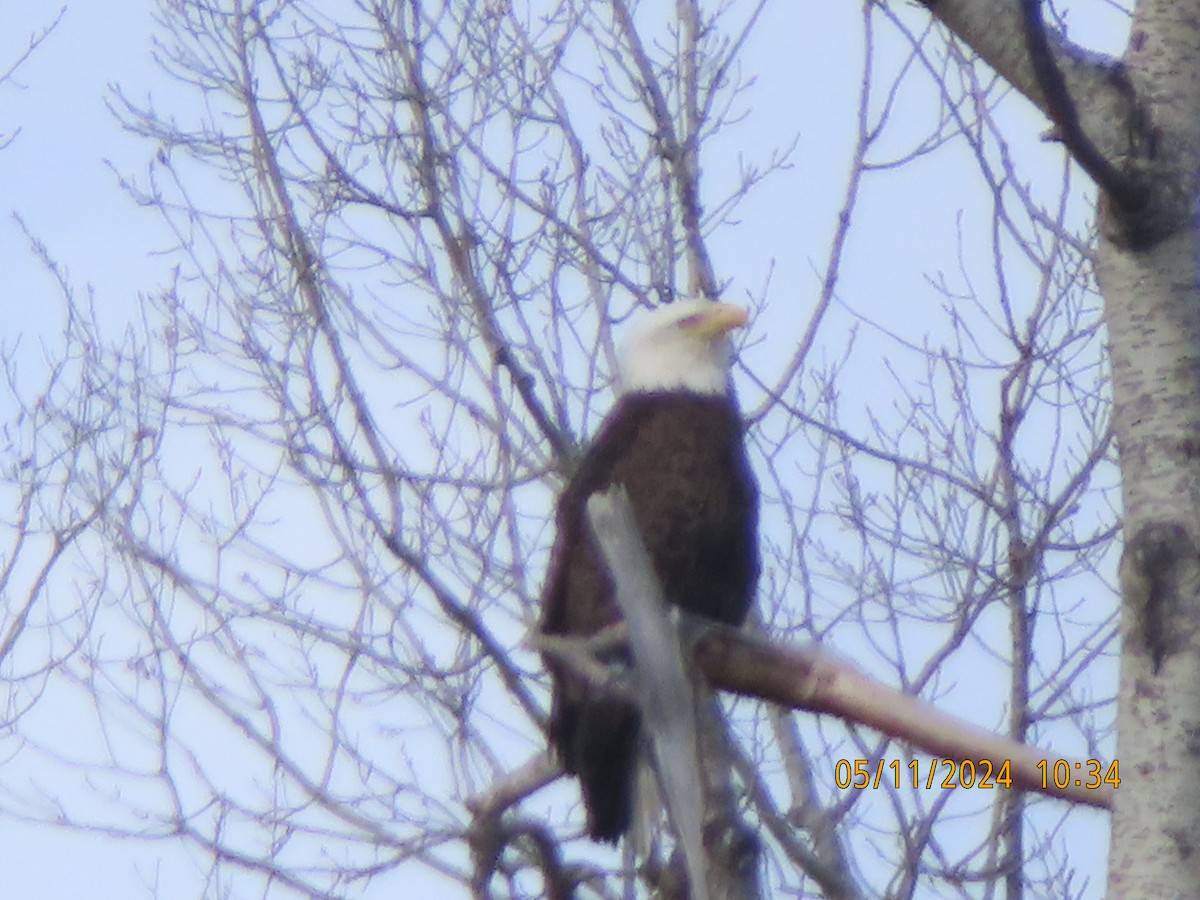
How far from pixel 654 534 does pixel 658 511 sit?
0.05 meters

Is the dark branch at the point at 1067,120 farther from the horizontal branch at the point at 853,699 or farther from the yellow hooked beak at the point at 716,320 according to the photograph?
the yellow hooked beak at the point at 716,320

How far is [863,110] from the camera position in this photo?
450cm

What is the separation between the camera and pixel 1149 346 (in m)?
2.27

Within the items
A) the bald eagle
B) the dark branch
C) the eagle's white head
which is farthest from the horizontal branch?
the eagle's white head

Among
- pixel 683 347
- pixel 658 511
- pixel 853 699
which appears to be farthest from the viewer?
pixel 683 347

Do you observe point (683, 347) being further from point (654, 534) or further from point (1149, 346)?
point (1149, 346)

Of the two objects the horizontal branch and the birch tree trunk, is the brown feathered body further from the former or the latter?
the birch tree trunk

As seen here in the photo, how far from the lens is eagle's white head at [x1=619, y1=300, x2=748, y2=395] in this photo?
14.4ft

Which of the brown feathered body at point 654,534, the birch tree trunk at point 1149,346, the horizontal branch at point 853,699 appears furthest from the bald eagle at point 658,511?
the birch tree trunk at point 1149,346

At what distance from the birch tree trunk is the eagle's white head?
1889 mm

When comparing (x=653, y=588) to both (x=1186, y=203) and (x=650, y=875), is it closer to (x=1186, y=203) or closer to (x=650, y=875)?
(x=650, y=875)

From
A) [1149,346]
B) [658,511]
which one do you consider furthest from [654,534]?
[1149,346]

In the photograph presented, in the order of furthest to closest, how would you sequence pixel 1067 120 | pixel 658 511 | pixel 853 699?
pixel 658 511 → pixel 853 699 → pixel 1067 120

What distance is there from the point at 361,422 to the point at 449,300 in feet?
1.66
